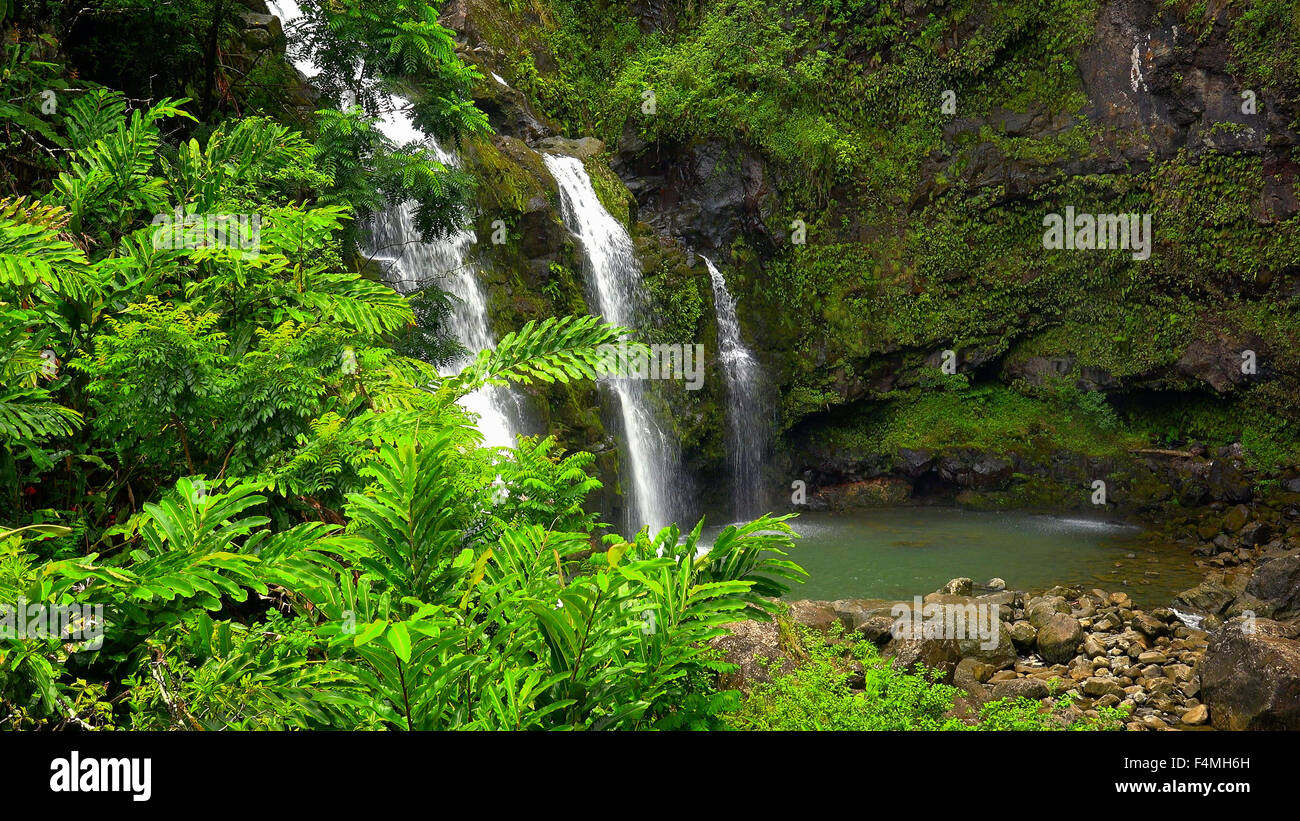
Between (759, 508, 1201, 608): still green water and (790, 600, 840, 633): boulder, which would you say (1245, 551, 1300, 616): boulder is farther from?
(790, 600, 840, 633): boulder

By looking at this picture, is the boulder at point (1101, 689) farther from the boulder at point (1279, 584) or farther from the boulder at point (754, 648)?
the boulder at point (754, 648)

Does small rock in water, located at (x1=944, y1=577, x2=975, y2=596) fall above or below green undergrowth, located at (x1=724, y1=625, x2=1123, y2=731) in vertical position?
below

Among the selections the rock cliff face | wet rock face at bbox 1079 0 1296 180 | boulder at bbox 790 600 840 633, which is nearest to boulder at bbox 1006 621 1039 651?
boulder at bbox 790 600 840 633

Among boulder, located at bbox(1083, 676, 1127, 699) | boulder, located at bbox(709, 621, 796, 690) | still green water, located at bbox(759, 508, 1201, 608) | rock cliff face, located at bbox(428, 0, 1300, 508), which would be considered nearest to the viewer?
boulder, located at bbox(709, 621, 796, 690)

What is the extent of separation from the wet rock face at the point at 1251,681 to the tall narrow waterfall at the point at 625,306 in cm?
738

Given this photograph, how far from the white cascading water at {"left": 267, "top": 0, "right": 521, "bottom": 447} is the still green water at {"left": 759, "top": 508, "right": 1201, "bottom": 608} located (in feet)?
15.9

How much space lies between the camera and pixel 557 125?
1611 cm

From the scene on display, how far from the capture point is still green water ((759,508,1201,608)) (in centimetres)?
1090

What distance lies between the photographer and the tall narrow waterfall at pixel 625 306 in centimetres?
1212

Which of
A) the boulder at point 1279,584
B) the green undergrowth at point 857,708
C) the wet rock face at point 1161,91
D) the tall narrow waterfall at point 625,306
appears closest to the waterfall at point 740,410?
the tall narrow waterfall at point 625,306

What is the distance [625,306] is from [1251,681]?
9.30 metres

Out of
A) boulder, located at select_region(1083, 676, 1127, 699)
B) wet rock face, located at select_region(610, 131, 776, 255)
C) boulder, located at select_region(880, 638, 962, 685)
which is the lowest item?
boulder, located at select_region(1083, 676, 1127, 699)

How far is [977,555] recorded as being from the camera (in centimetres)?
1233

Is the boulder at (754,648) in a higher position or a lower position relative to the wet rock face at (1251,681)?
higher
